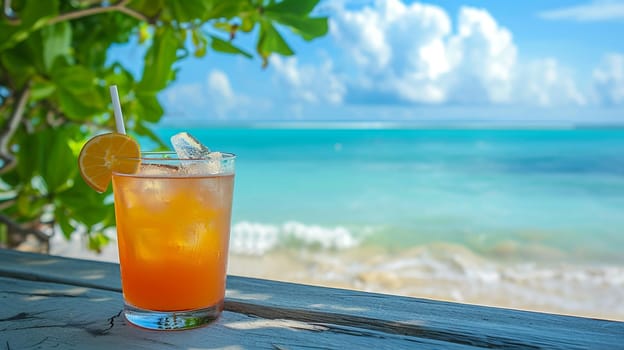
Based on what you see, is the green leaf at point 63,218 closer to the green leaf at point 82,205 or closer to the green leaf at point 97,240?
the green leaf at point 82,205

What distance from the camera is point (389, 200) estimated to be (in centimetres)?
1173

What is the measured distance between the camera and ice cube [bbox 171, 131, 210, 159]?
0.66 metres

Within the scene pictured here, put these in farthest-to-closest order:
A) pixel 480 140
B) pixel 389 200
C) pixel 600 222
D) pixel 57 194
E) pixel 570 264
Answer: pixel 480 140 < pixel 389 200 < pixel 600 222 < pixel 570 264 < pixel 57 194

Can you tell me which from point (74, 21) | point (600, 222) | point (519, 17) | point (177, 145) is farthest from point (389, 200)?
point (519, 17)

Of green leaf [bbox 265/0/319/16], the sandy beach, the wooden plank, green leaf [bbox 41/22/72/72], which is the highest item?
green leaf [bbox 265/0/319/16]

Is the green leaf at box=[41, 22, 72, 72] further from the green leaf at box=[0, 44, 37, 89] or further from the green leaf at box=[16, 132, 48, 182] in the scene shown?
the green leaf at box=[16, 132, 48, 182]

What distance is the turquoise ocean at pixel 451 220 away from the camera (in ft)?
17.3

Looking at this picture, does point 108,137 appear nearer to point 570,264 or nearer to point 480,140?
point 570,264

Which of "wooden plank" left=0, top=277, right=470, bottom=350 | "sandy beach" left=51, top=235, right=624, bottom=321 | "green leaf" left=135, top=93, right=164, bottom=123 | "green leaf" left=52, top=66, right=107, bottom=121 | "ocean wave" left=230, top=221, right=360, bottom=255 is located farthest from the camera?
"ocean wave" left=230, top=221, right=360, bottom=255

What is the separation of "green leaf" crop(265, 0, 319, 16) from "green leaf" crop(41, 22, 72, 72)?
0.46m

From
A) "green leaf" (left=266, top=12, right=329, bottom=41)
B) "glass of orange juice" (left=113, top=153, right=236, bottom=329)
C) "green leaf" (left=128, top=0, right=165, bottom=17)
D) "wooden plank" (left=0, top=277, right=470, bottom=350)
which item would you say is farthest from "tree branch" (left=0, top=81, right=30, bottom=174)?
"glass of orange juice" (left=113, top=153, right=236, bottom=329)

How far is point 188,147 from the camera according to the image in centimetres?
67

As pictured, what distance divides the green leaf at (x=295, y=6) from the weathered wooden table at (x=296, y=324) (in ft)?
1.94

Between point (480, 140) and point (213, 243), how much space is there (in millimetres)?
26964
